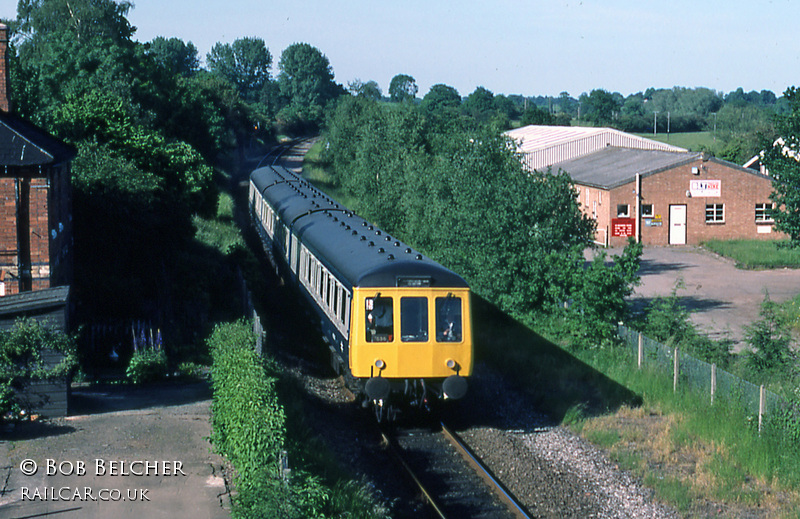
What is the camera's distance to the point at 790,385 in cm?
1431

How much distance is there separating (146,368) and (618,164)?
35582 millimetres

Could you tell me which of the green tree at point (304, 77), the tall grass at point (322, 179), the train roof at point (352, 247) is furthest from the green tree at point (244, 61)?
the train roof at point (352, 247)

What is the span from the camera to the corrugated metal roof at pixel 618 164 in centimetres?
4006

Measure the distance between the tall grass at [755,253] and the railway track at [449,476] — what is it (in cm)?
2438

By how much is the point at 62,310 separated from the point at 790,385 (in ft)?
39.8

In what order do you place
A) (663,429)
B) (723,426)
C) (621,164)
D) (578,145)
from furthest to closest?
(578,145) < (621,164) < (663,429) < (723,426)

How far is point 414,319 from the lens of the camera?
506 inches

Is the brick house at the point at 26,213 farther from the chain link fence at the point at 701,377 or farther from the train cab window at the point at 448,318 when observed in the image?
the chain link fence at the point at 701,377

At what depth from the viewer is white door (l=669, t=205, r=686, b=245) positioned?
40.1 m

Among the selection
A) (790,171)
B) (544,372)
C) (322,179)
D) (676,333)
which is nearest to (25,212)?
(544,372)

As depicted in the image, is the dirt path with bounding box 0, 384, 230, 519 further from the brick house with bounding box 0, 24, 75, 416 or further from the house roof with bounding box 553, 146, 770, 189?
the house roof with bounding box 553, 146, 770, 189

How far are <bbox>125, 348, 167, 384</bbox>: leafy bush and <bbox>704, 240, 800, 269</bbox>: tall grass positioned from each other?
25700mm

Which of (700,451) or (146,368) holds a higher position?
(146,368)

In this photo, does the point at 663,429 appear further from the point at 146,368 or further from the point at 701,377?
the point at 146,368
